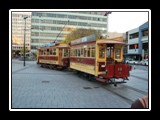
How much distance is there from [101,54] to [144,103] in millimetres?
9724

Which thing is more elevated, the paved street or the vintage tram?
the vintage tram

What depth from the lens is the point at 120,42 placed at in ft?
40.5

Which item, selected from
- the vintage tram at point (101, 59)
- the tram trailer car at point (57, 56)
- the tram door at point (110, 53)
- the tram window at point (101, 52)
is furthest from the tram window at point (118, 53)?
the tram trailer car at point (57, 56)

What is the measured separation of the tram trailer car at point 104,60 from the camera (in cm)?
1113

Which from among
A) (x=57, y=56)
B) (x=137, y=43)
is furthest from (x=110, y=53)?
(x=137, y=43)

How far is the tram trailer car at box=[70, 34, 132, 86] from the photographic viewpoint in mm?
11131

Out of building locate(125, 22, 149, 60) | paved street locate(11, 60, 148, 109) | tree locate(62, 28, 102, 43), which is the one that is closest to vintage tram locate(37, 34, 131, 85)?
paved street locate(11, 60, 148, 109)

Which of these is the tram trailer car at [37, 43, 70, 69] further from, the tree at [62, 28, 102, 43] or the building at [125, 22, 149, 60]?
the building at [125, 22, 149, 60]

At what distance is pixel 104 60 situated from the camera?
1196 centimetres

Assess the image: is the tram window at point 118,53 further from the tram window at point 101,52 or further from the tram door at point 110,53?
the tram window at point 101,52

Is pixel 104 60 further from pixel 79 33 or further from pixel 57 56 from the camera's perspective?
pixel 79 33

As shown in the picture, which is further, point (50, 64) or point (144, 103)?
point (50, 64)

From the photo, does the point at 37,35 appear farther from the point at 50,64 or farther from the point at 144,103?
the point at 144,103
